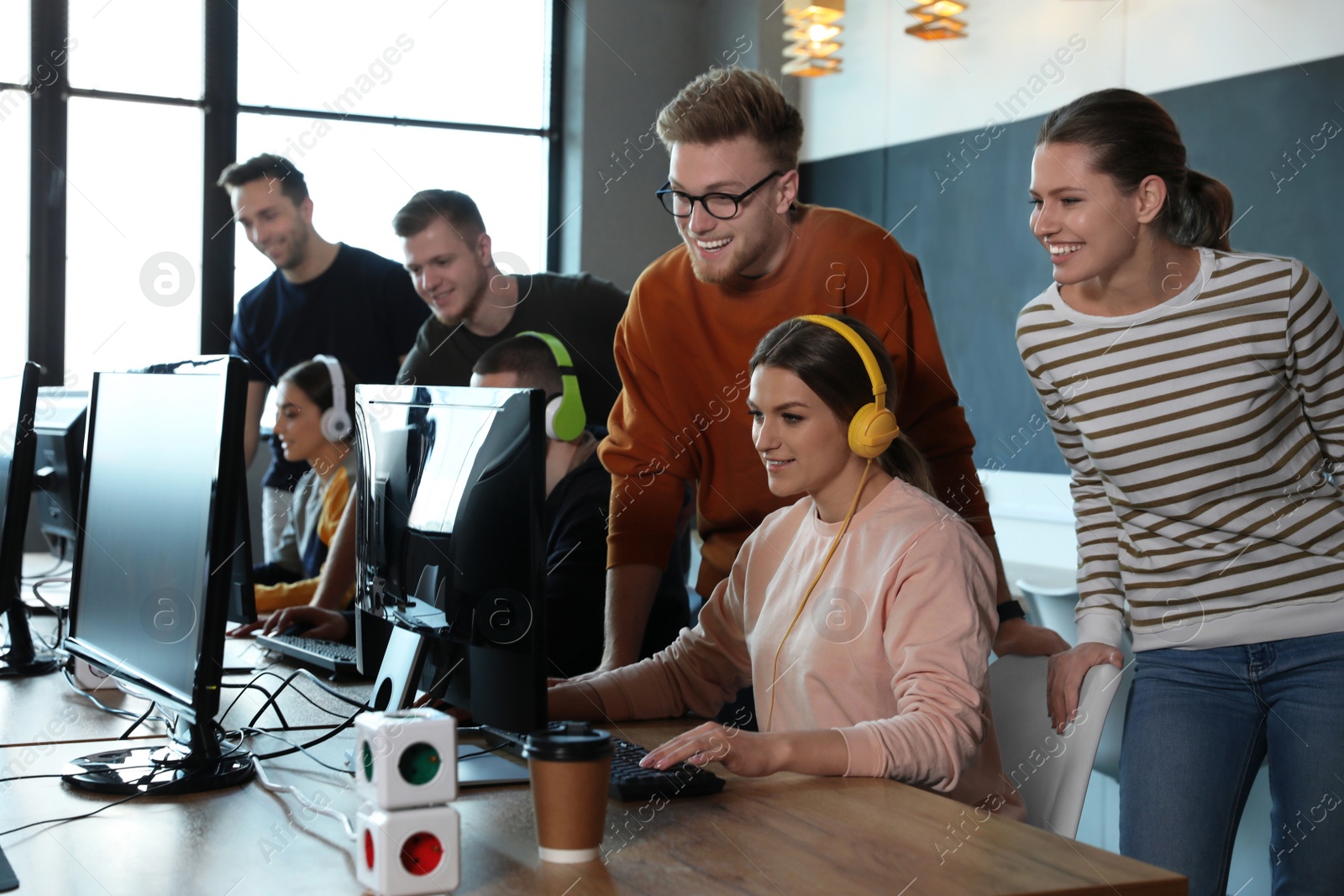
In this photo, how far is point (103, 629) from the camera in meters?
1.44

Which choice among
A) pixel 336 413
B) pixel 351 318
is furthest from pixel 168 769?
pixel 351 318

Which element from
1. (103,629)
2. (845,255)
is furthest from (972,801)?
(103,629)

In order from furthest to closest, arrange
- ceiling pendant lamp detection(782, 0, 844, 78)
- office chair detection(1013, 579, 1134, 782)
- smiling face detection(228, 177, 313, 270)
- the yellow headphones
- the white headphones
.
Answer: ceiling pendant lamp detection(782, 0, 844, 78) → smiling face detection(228, 177, 313, 270) → the white headphones → office chair detection(1013, 579, 1134, 782) → the yellow headphones

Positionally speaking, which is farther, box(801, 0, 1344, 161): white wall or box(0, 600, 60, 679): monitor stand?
box(801, 0, 1344, 161): white wall

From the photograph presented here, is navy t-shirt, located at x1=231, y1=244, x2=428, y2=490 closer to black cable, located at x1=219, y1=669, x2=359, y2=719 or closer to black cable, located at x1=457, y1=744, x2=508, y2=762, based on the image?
black cable, located at x1=219, y1=669, x2=359, y2=719

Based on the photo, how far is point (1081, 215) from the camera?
60.6 inches

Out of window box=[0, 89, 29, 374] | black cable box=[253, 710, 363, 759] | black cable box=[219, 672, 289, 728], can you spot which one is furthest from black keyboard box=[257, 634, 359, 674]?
window box=[0, 89, 29, 374]

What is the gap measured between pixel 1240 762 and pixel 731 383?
2.94ft

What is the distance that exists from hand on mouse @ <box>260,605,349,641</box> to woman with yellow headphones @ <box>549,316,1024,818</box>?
756 millimetres

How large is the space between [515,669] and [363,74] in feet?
15.4

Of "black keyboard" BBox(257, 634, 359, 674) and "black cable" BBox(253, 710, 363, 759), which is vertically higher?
"black cable" BBox(253, 710, 363, 759)

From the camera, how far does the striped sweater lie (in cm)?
156

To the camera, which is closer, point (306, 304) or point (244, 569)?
point (244, 569)

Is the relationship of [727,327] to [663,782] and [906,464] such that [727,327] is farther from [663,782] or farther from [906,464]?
[663,782]
